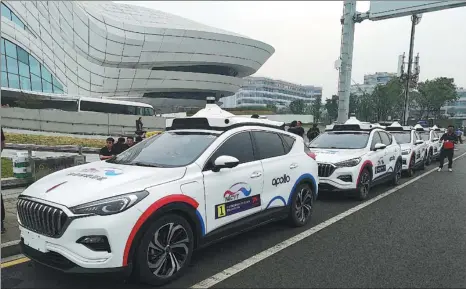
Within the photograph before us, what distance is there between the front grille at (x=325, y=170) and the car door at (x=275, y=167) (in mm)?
2162

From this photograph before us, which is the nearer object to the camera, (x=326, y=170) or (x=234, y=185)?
(x=234, y=185)

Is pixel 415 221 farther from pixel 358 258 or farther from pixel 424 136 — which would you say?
pixel 424 136

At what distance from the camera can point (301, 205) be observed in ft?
19.0

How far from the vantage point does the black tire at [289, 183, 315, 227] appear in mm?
5574

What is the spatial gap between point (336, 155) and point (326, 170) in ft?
1.71

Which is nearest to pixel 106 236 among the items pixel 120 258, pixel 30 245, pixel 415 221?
pixel 120 258

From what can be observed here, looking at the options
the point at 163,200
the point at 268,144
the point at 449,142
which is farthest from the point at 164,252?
the point at 449,142

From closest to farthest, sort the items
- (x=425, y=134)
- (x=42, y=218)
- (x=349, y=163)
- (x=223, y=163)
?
(x=42, y=218) < (x=223, y=163) < (x=349, y=163) < (x=425, y=134)

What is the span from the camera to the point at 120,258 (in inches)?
127

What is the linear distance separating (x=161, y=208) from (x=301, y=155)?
9.92 feet

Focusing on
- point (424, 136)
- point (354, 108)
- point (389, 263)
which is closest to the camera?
point (389, 263)

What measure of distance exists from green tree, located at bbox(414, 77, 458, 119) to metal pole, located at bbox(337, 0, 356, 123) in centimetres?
4831

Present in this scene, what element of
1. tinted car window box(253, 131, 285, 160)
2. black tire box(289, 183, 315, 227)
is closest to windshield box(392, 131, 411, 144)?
black tire box(289, 183, 315, 227)

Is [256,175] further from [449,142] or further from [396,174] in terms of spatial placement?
[449,142]
